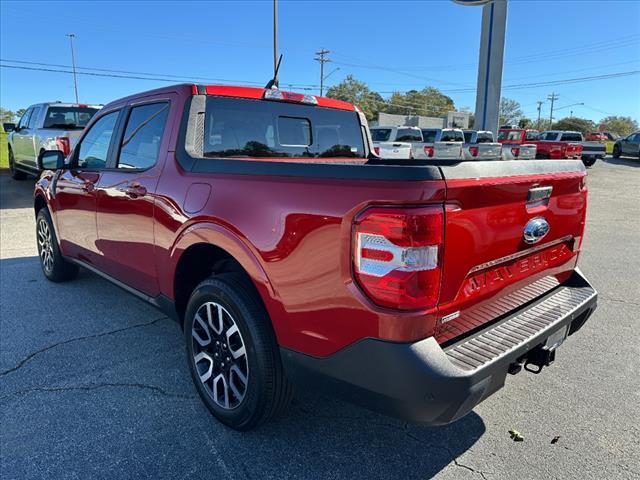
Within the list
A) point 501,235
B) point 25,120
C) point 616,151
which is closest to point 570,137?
point 616,151

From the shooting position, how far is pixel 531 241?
2.38m

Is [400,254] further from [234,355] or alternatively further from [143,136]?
[143,136]

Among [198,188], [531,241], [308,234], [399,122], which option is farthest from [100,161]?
[399,122]

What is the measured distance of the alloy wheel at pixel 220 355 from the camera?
2.53 m

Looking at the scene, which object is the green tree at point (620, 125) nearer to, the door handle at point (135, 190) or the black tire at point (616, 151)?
the black tire at point (616, 151)

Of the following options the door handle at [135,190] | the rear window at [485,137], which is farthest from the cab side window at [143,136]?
the rear window at [485,137]

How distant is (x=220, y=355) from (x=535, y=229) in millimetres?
1829

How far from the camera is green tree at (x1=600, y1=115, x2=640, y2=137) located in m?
95.6

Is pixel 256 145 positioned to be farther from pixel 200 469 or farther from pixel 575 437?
pixel 575 437

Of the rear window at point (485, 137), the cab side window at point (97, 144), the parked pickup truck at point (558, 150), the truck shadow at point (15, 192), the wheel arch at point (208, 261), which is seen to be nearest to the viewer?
the wheel arch at point (208, 261)

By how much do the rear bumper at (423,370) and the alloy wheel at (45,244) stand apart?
4.02 meters

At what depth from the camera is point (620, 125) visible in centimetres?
9650

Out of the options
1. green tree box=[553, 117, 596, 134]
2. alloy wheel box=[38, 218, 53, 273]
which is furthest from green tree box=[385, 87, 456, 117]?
alloy wheel box=[38, 218, 53, 273]

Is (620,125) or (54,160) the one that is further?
(620,125)
